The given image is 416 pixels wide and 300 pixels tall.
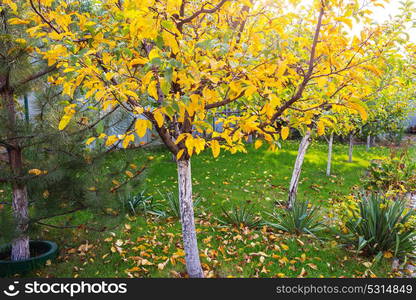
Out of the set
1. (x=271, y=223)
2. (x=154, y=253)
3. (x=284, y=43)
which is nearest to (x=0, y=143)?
(x=154, y=253)

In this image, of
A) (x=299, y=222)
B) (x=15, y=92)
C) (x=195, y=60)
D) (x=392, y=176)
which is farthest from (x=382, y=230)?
(x=15, y=92)

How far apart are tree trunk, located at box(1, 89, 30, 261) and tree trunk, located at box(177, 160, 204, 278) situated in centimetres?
158

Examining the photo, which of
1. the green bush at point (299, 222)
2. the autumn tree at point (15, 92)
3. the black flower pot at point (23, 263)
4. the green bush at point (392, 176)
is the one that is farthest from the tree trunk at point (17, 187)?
the green bush at point (392, 176)

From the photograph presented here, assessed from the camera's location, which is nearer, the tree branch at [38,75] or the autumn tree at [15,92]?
the autumn tree at [15,92]

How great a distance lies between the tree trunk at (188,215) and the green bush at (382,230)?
1856mm

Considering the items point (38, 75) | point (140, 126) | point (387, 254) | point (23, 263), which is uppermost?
point (38, 75)

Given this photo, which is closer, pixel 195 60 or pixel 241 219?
pixel 195 60

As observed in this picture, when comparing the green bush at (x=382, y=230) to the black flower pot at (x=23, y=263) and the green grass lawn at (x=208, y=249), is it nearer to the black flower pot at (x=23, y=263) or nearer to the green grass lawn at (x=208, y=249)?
the green grass lawn at (x=208, y=249)

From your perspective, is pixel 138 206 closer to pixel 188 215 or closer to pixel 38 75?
pixel 188 215

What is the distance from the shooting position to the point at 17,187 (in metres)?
3.51

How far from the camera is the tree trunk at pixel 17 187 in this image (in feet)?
10.8

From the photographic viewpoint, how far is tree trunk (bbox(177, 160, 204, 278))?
9.83 feet

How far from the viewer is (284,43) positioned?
8.13ft

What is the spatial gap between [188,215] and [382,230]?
2366 millimetres
